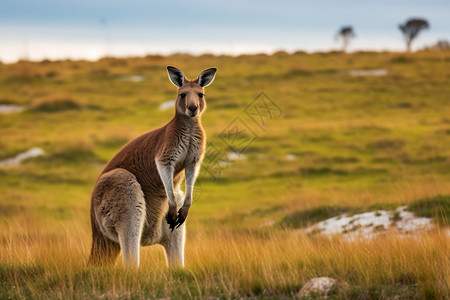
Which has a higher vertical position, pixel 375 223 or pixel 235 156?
pixel 235 156

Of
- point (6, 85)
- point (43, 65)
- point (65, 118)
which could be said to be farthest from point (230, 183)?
point (43, 65)

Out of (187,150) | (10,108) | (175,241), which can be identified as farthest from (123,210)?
(10,108)

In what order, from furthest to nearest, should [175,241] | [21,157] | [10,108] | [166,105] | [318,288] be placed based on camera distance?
[10,108]
[166,105]
[21,157]
[175,241]
[318,288]

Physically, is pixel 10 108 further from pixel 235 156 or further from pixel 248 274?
pixel 248 274

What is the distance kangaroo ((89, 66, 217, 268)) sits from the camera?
6.18 meters

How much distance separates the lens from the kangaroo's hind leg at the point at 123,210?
6.18 m

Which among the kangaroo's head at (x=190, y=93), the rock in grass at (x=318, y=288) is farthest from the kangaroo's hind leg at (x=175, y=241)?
the rock in grass at (x=318, y=288)

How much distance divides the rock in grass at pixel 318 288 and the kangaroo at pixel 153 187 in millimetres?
1537

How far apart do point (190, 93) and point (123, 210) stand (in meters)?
1.41

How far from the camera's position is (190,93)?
20.5 feet

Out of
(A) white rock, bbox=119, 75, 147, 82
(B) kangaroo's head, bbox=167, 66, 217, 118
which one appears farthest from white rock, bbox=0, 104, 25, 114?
(B) kangaroo's head, bbox=167, 66, 217, 118

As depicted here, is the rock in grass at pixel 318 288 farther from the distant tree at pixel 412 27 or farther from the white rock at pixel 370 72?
the distant tree at pixel 412 27

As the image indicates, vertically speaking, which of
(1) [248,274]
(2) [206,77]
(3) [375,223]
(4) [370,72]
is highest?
(4) [370,72]

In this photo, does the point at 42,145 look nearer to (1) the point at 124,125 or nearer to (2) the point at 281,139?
(1) the point at 124,125
